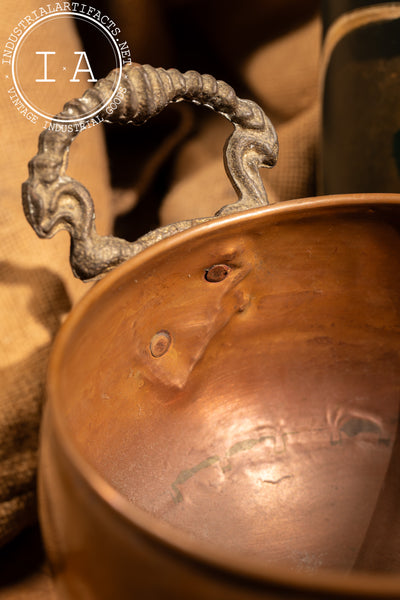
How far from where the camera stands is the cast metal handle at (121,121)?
0.43 metres

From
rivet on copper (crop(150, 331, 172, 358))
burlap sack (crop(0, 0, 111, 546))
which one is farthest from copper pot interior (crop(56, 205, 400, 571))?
burlap sack (crop(0, 0, 111, 546))

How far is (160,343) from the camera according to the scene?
52 cm

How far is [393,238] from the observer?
531 millimetres

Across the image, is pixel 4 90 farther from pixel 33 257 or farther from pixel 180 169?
pixel 180 169

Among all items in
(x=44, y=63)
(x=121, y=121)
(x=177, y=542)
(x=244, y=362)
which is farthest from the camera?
(x=44, y=63)

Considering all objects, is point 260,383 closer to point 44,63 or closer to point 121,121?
point 121,121

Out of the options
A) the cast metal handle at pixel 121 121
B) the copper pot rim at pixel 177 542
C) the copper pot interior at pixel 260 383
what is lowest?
the copper pot interior at pixel 260 383

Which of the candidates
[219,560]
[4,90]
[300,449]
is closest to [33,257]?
[4,90]

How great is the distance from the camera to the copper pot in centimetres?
45

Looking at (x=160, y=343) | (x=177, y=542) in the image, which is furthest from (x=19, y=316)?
(x=177, y=542)

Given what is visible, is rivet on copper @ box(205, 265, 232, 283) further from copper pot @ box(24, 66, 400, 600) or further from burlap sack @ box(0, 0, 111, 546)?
burlap sack @ box(0, 0, 111, 546)

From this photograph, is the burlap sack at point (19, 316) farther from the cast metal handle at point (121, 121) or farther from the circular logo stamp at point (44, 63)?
the cast metal handle at point (121, 121)

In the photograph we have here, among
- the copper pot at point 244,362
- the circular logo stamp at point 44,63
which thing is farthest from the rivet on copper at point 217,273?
the circular logo stamp at point 44,63

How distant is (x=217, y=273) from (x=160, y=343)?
0.07m
